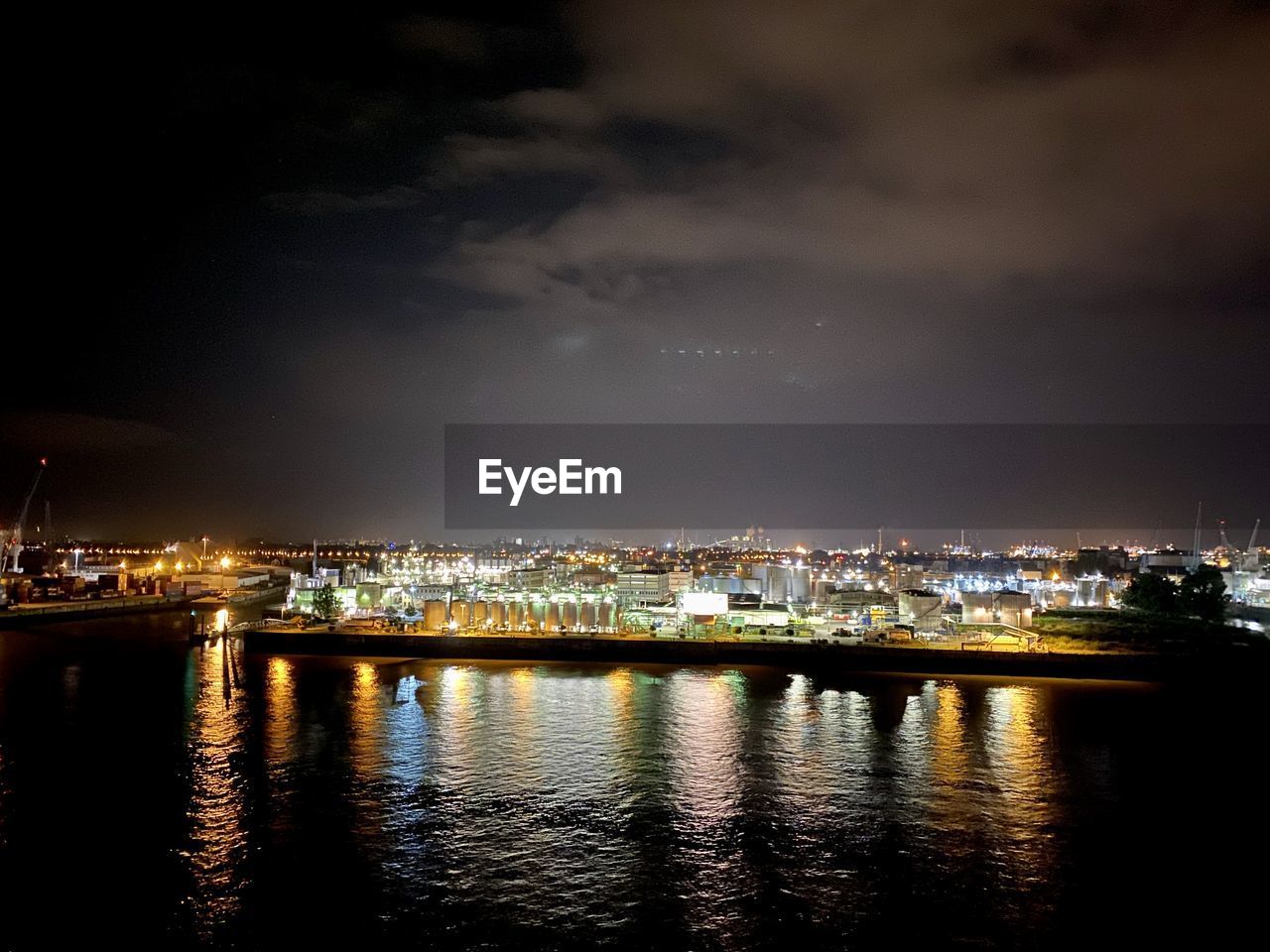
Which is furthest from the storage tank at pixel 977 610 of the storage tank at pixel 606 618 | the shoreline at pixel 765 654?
the storage tank at pixel 606 618

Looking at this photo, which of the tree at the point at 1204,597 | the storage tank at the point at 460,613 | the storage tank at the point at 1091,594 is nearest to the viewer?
the storage tank at the point at 460,613

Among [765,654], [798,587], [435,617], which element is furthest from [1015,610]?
[435,617]

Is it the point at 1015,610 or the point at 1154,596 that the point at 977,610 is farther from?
the point at 1154,596

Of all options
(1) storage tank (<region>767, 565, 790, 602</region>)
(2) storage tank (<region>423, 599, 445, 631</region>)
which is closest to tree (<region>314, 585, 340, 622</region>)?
(2) storage tank (<region>423, 599, 445, 631</region>)

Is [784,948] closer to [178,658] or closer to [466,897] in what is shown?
[466,897]

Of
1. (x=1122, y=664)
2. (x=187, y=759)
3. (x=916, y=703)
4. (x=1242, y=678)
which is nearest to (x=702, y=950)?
(x=187, y=759)

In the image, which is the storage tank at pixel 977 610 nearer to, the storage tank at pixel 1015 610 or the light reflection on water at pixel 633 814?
the storage tank at pixel 1015 610
